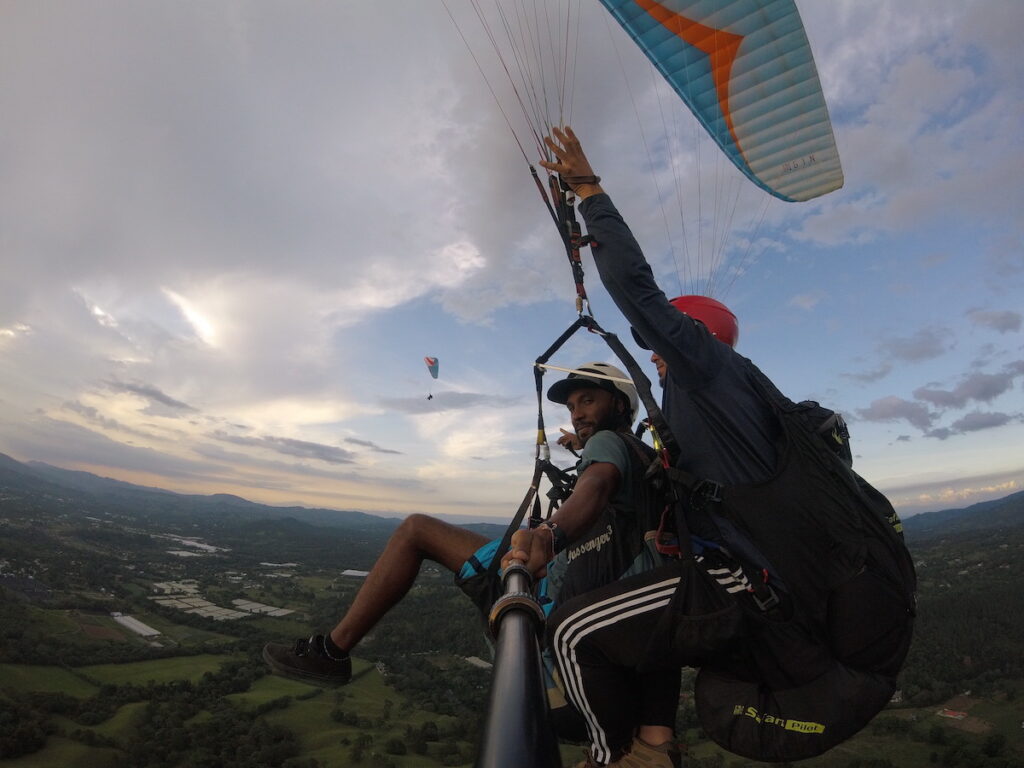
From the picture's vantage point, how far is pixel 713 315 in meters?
3.28

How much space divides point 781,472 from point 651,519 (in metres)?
0.79

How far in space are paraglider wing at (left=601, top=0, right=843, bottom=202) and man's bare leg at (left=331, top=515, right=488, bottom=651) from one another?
20.7 feet

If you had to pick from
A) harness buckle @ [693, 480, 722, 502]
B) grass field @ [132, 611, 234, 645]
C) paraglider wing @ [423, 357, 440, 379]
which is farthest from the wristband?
grass field @ [132, 611, 234, 645]

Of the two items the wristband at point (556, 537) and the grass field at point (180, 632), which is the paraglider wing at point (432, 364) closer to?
the wristband at point (556, 537)

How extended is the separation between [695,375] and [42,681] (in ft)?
262

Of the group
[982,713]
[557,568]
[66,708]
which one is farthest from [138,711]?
[982,713]

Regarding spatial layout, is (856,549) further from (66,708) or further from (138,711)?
(66,708)

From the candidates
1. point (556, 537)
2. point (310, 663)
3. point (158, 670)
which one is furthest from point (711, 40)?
point (158, 670)

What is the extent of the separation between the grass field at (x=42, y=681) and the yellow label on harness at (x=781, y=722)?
74.1 meters

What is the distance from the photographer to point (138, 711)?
52.1 meters

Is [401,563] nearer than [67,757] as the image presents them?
Yes

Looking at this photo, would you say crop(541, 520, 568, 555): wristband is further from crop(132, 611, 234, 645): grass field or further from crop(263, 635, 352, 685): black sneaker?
crop(132, 611, 234, 645): grass field

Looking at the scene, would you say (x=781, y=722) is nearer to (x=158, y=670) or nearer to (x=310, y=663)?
(x=310, y=663)

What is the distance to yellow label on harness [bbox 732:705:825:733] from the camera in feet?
6.89
